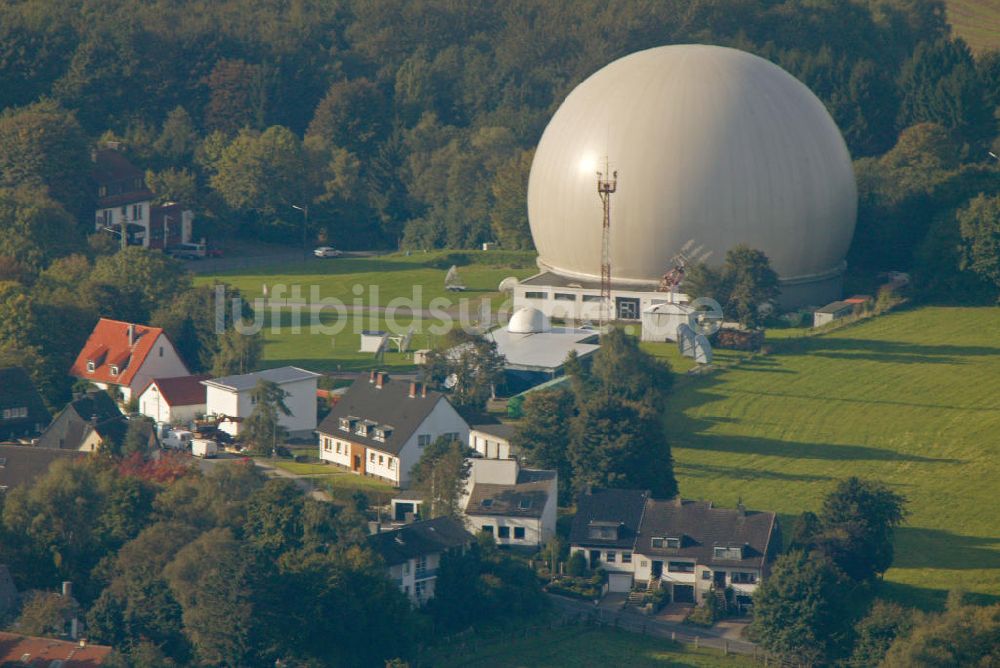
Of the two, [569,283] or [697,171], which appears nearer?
[697,171]

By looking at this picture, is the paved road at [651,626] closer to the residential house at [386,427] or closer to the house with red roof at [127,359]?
the residential house at [386,427]

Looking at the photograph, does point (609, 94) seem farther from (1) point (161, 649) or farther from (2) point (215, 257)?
(1) point (161, 649)

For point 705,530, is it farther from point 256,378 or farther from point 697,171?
point 697,171

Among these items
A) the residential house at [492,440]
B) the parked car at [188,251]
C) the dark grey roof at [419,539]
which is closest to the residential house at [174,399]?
the residential house at [492,440]

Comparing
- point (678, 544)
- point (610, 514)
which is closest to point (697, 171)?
point (610, 514)

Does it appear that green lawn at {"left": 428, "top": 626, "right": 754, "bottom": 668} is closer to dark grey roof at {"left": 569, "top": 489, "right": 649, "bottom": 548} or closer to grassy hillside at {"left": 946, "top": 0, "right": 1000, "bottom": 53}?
dark grey roof at {"left": 569, "top": 489, "right": 649, "bottom": 548}

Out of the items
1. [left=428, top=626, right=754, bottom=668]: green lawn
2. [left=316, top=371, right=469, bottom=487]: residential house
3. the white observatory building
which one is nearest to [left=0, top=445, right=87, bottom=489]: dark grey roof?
[left=316, top=371, right=469, bottom=487]: residential house
